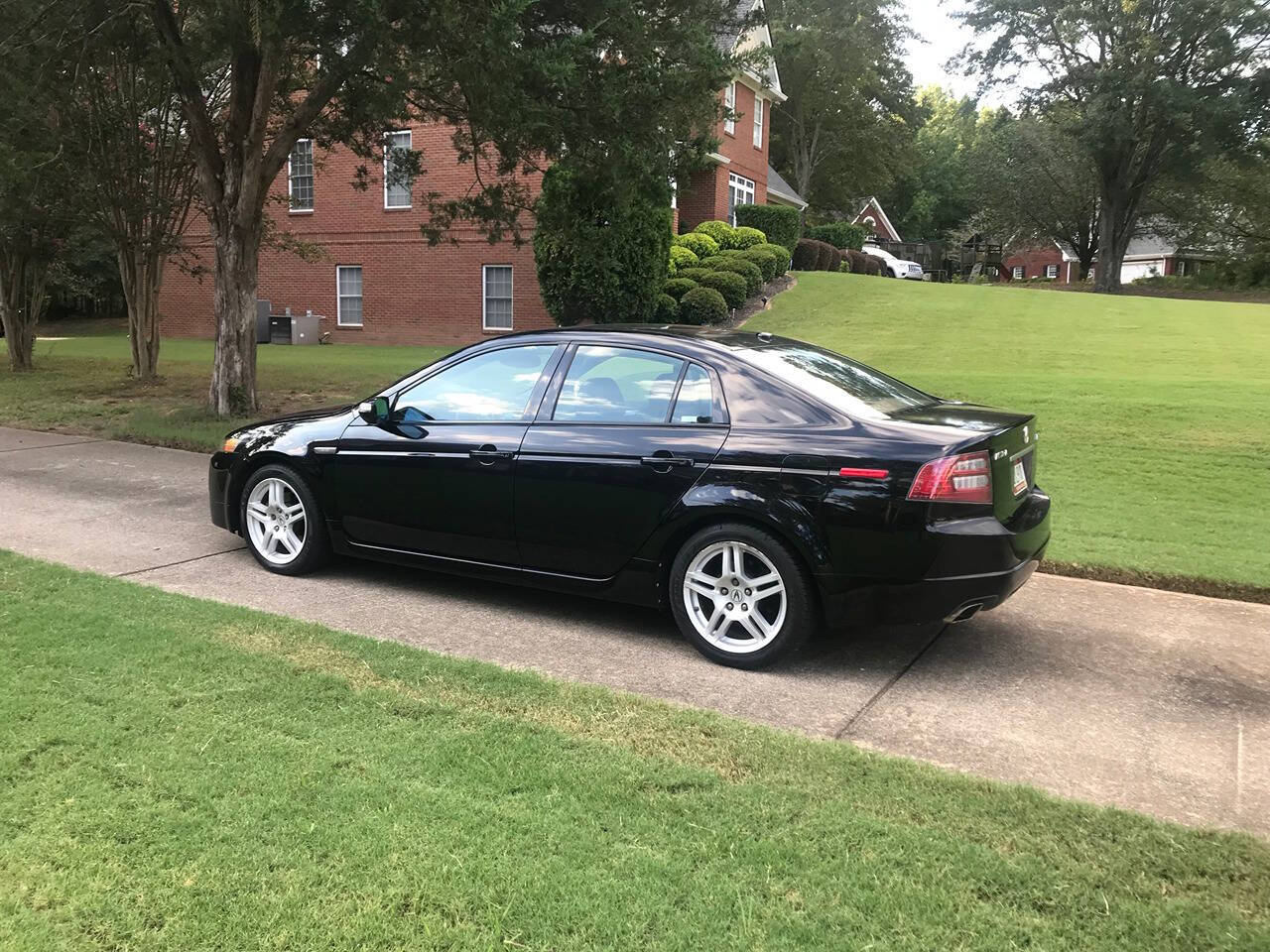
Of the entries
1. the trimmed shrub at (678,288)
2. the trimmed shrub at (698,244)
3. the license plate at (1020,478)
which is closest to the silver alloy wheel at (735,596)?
the license plate at (1020,478)

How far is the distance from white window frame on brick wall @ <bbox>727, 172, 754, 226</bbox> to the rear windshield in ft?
79.2

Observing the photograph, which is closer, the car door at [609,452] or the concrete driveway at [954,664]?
the concrete driveway at [954,664]

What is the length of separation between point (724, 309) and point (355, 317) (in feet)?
38.8

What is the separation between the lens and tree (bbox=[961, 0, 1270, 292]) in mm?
35938

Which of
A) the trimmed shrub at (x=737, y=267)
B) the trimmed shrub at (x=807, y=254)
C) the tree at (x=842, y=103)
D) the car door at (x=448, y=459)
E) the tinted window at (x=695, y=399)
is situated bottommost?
the car door at (x=448, y=459)

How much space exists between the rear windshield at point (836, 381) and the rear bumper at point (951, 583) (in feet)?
2.30

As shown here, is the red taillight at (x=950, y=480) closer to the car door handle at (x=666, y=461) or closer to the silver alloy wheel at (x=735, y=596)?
the silver alloy wheel at (x=735, y=596)

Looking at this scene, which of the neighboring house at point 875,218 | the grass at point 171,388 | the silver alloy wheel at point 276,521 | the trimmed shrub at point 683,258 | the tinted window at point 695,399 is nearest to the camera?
the tinted window at point 695,399

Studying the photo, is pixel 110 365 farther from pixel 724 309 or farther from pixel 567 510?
pixel 567 510

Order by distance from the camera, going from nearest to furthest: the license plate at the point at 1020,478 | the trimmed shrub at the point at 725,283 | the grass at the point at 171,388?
the license plate at the point at 1020,478, the grass at the point at 171,388, the trimmed shrub at the point at 725,283

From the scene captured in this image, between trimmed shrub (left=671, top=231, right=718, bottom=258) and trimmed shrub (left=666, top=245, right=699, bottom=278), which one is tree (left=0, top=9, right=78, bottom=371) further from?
trimmed shrub (left=671, top=231, right=718, bottom=258)

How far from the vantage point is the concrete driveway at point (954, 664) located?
353 centimetres

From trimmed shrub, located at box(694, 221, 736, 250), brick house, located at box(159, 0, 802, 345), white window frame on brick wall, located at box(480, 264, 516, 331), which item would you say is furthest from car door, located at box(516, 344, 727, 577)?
trimmed shrub, located at box(694, 221, 736, 250)

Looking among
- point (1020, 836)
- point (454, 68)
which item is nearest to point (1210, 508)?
point (1020, 836)
